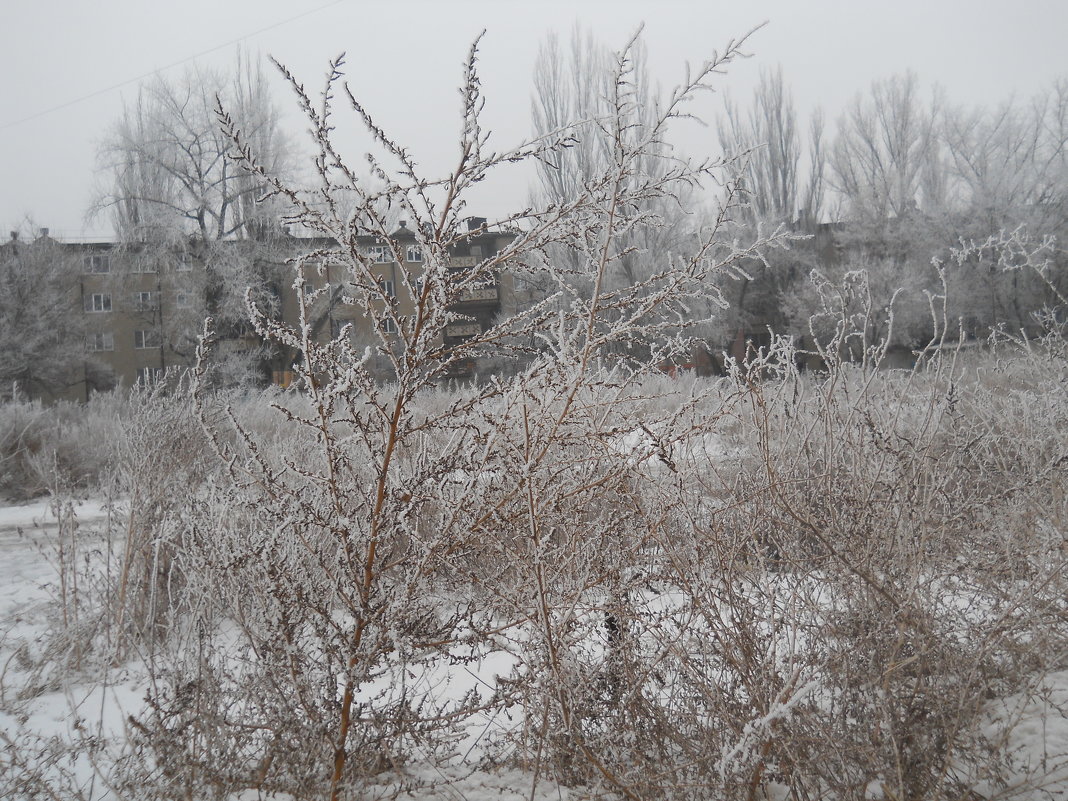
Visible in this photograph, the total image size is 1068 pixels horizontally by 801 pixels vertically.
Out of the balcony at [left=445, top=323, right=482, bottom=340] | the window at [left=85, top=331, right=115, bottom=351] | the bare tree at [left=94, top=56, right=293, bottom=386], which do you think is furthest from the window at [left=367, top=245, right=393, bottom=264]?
the window at [left=85, top=331, right=115, bottom=351]

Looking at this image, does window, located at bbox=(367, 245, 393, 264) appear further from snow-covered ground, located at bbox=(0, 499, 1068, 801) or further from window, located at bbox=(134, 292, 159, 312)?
window, located at bbox=(134, 292, 159, 312)

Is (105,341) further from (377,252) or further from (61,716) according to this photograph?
(377,252)

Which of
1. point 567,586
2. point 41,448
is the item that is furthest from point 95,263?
point 567,586

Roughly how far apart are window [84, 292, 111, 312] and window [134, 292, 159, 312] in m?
7.53

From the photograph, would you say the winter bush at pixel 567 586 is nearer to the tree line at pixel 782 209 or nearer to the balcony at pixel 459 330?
the tree line at pixel 782 209

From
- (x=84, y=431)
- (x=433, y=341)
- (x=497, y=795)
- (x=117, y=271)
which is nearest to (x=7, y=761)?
(x=497, y=795)

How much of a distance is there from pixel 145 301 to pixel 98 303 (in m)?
8.66

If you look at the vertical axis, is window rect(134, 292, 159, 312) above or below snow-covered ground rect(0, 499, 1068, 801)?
above

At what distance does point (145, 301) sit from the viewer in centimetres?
2641

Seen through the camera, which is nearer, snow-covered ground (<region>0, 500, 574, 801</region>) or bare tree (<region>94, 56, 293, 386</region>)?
snow-covered ground (<region>0, 500, 574, 801</region>)

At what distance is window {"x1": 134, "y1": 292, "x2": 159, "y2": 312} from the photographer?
1003 inches

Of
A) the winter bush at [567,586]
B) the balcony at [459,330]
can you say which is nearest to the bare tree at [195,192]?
the balcony at [459,330]

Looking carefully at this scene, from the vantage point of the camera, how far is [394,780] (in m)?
2.80

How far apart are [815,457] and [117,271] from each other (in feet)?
73.9
